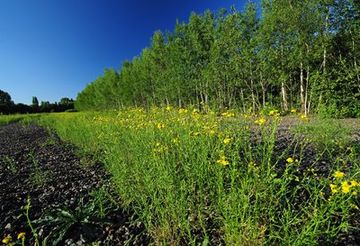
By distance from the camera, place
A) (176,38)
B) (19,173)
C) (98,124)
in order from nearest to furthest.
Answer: (19,173)
(98,124)
(176,38)

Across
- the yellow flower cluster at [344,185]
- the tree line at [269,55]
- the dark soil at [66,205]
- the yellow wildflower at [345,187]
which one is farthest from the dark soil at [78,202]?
the tree line at [269,55]

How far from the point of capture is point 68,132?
32.0ft

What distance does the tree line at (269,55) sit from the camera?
15.7m

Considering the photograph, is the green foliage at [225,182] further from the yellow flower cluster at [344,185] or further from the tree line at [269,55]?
the tree line at [269,55]

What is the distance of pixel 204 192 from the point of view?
3307mm

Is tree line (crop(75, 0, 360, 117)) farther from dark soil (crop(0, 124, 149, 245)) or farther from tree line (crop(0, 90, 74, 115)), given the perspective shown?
tree line (crop(0, 90, 74, 115))

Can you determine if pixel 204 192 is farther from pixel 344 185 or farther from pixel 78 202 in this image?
pixel 344 185

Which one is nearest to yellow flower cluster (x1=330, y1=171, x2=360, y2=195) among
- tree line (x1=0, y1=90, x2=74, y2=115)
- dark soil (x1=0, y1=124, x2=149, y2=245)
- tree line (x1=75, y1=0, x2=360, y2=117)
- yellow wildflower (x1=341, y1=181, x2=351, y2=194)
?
yellow wildflower (x1=341, y1=181, x2=351, y2=194)

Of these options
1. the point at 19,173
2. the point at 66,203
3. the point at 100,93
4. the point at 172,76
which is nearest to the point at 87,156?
the point at 19,173

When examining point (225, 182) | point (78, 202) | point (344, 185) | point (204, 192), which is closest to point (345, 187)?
point (344, 185)

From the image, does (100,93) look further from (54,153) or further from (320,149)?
(320,149)

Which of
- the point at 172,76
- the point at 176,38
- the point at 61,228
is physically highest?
the point at 176,38

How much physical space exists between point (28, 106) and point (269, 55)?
5645 centimetres

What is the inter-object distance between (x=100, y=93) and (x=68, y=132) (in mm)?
39676
